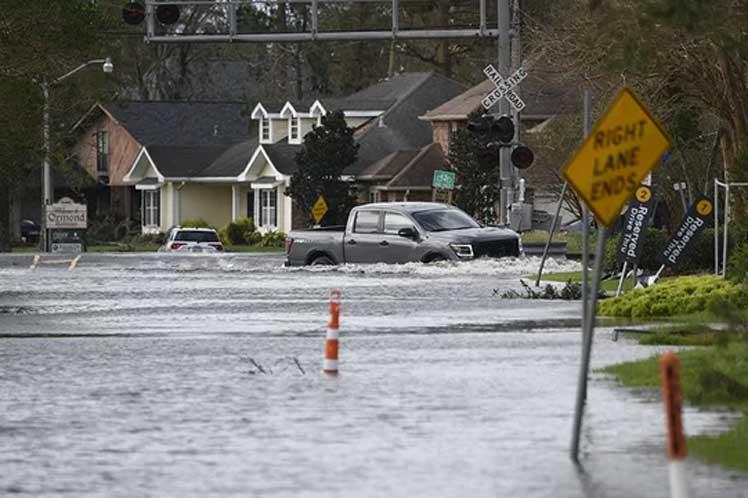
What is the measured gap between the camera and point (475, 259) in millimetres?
44469

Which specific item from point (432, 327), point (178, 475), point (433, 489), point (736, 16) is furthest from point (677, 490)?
point (432, 327)

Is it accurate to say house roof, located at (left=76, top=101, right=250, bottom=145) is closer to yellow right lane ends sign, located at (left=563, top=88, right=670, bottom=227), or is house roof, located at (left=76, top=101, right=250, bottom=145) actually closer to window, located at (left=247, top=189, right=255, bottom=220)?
window, located at (left=247, top=189, right=255, bottom=220)

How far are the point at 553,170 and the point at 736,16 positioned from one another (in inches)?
2107

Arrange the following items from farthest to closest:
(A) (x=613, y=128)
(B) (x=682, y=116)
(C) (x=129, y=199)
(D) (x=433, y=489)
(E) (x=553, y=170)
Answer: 1. (C) (x=129, y=199)
2. (E) (x=553, y=170)
3. (B) (x=682, y=116)
4. (A) (x=613, y=128)
5. (D) (x=433, y=489)

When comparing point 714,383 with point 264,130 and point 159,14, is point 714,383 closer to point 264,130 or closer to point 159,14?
point 159,14

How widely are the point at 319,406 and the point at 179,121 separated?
3408 inches

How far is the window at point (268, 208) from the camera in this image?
9444cm

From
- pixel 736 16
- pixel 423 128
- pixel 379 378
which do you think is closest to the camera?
pixel 736 16

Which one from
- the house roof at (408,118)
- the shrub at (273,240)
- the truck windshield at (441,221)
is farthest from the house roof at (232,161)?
the truck windshield at (441,221)

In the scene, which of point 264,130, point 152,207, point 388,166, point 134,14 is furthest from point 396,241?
point 152,207

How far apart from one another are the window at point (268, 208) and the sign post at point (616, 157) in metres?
79.4

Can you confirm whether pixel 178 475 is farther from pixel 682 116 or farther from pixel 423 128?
pixel 423 128

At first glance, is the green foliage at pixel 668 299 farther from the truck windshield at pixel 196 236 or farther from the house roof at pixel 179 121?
the house roof at pixel 179 121

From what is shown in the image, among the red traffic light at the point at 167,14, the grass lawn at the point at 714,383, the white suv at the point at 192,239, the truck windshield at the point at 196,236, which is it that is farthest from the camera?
the truck windshield at the point at 196,236
